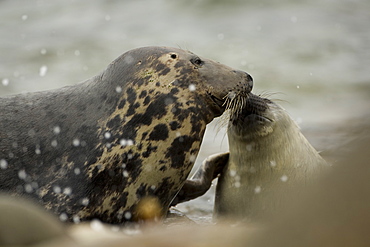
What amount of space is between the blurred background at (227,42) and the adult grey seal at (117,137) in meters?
3.29

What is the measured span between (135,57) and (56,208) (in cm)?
106

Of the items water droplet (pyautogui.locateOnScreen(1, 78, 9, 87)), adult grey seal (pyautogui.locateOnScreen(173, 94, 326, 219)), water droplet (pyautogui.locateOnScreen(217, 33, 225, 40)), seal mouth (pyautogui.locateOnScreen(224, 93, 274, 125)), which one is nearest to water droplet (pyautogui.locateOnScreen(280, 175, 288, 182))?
adult grey seal (pyautogui.locateOnScreen(173, 94, 326, 219))

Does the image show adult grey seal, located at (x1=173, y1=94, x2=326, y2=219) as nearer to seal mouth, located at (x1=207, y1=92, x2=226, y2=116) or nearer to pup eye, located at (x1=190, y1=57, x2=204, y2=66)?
seal mouth, located at (x1=207, y1=92, x2=226, y2=116)

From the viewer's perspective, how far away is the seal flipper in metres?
5.05

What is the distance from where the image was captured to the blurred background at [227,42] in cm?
925

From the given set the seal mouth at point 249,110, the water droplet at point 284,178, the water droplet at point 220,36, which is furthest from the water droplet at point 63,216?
the water droplet at point 220,36

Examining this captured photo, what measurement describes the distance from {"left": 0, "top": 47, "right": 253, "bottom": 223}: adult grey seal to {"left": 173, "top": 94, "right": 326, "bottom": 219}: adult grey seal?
617 millimetres

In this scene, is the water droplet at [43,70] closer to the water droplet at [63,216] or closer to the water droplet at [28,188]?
the water droplet at [28,188]

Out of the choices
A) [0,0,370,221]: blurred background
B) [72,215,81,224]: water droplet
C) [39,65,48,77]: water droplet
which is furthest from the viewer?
[39,65,48,77]: water droplet

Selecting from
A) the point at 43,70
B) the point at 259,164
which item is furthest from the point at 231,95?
the point at 43,70

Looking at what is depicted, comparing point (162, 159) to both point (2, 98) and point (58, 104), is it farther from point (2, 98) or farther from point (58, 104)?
point (2, 98)

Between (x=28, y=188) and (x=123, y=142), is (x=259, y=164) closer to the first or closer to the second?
(x=123, y=142)

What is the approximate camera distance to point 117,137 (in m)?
4.23

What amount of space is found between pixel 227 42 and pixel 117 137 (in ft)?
23.1
